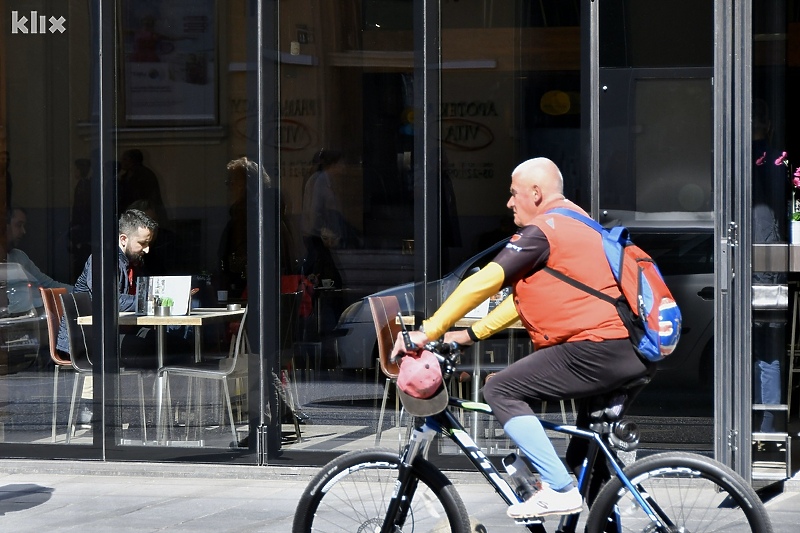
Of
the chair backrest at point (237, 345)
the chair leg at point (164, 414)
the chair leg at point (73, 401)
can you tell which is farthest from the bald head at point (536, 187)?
the chair leg at point (73, 401)

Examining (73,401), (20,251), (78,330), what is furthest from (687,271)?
(20,251)

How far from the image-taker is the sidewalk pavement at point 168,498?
614cm

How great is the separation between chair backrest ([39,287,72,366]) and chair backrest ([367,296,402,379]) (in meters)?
2.19

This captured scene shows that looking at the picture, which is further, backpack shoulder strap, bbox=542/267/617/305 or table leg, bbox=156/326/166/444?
table leg, bbox=156/326/166/444

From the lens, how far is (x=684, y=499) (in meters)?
4.30

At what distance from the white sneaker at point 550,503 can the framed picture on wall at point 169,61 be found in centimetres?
430

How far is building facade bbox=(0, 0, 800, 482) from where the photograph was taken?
7.21 m

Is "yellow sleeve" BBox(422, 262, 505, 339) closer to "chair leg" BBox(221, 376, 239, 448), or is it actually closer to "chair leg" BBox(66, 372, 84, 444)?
"chair leg" BBox(221, 376, 239, 448)

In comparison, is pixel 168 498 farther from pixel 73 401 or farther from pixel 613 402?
pixel 613 402

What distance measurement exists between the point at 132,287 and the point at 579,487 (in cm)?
435

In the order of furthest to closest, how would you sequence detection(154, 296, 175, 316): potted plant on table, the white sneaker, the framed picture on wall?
detection(154, 296, 175, 316): potted plant on table
the framed picture on wall
the white sneaker

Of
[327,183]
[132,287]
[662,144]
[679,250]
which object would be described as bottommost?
[132,287]

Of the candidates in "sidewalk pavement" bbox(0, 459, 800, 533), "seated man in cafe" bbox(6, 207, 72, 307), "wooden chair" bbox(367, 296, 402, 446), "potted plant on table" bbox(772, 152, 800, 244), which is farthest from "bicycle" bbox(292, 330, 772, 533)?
"seated man in cafe" bbox(6, 207, 72, 307)

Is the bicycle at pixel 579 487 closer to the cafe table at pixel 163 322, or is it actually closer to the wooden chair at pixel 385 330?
the wooden chair at pixel 385 330
